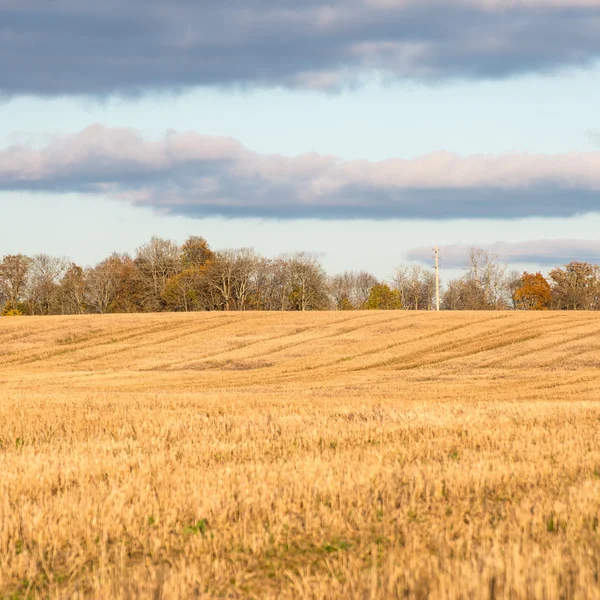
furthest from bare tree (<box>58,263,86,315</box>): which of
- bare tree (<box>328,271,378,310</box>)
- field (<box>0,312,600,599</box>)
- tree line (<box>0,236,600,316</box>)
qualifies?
field (<box>0,312,600,599</box>)

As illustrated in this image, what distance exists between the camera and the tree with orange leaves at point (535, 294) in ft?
358

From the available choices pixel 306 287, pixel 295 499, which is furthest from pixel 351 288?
pixel 295 499

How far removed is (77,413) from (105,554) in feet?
32.3

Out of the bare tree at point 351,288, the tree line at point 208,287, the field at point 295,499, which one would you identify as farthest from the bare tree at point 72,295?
the field at point 295,499

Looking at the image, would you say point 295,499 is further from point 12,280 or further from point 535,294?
point 12,280

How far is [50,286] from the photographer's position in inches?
4525

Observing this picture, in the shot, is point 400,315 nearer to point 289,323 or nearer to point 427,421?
point 289,323

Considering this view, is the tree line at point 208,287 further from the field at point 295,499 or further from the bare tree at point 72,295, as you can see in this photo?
the field at point 295,499

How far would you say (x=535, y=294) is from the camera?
4313 inches

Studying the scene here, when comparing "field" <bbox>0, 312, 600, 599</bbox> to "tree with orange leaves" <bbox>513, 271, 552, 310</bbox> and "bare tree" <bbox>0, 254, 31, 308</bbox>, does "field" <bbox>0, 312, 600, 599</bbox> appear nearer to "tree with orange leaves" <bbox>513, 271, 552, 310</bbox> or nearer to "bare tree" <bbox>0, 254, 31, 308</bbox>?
"tree with orange leaves" <bbox>513, 271, 552, 310</bbox>

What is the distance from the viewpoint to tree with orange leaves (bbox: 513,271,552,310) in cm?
10900

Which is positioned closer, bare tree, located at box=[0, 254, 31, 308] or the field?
the field

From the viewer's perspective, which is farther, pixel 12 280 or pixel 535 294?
pixel 12 280

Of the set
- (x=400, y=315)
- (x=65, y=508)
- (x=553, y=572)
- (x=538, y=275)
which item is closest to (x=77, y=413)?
(x=65, y=508)
